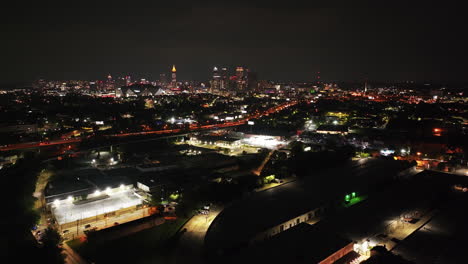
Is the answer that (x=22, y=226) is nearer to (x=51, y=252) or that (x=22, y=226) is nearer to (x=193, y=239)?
(x=51, y=252)

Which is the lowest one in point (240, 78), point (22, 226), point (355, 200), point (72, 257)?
point (72, 257)

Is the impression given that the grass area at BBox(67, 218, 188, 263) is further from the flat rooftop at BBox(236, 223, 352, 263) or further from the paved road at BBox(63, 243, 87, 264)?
the flat rooftop at BBox(236, 223, 352, 263)

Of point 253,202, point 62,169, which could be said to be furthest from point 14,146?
point 253,202

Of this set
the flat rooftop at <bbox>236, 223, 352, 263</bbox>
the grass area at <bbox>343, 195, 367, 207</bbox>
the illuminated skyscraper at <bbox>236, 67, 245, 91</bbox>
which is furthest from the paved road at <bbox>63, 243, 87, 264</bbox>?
the illuminated skyscraper at <bbox>236, 67, 245, 91</bbox>

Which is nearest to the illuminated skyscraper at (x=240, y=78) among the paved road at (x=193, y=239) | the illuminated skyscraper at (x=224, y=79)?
the illuminated skyscraper at (x=224, y=79)

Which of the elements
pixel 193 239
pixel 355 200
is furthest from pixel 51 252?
pixel 355 200

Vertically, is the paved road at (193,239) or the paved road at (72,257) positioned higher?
the paved road at (193,239)

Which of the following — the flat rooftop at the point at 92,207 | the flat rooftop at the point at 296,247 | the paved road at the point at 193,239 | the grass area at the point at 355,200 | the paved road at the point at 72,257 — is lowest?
the paved road at the point at 72,257

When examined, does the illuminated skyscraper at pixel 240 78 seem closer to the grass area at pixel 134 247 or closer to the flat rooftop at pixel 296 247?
the grass area at pixel 134 247
